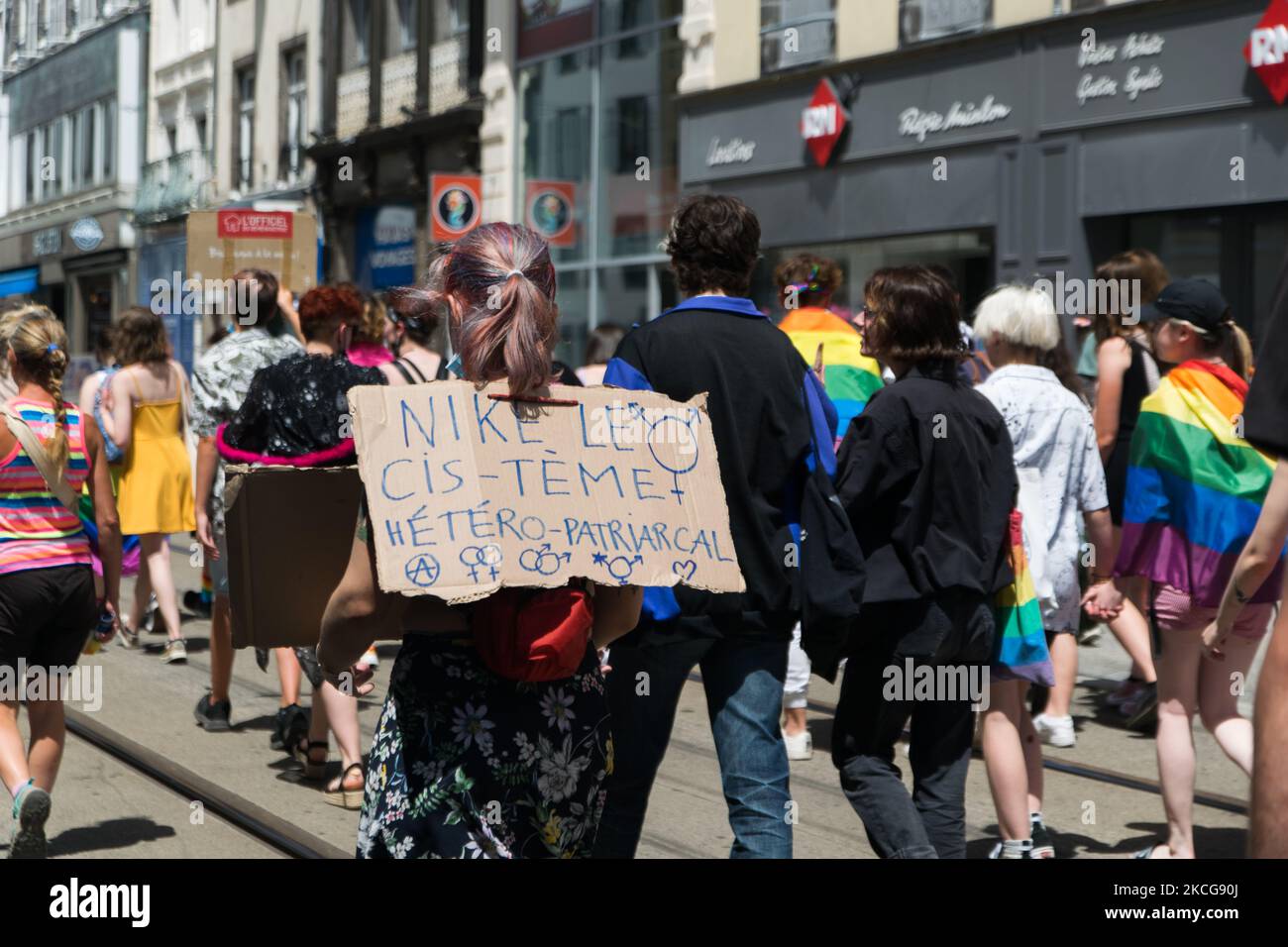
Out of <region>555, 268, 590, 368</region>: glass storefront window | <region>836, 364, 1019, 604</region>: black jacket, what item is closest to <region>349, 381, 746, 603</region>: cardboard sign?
<region>836, 364, 1019, 604</region>: black jacket

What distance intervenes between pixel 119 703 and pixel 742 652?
16.0 feet

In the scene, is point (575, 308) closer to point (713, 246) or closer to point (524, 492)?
point (713, 246)

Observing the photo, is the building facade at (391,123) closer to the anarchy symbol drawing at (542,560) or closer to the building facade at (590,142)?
the building facade at (590,142)

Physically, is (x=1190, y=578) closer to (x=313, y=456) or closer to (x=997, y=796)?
(x=997, y=796)

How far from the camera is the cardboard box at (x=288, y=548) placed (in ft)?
10.5

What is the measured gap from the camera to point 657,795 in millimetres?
6418

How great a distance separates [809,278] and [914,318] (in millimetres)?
2137

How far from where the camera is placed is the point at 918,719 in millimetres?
4672

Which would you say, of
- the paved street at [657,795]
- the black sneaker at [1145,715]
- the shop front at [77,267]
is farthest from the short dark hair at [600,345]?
the shop front at [77,267]

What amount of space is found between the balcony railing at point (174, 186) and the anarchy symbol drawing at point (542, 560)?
30264 mm

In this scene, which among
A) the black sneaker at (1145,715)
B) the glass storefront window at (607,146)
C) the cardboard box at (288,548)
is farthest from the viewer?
the glass storefront window at (607,146)

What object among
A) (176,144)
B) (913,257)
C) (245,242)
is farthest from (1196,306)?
(176,144)

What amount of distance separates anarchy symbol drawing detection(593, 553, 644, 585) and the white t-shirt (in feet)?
10.6

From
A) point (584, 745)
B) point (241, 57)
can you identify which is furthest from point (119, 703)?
point (241, 57)
